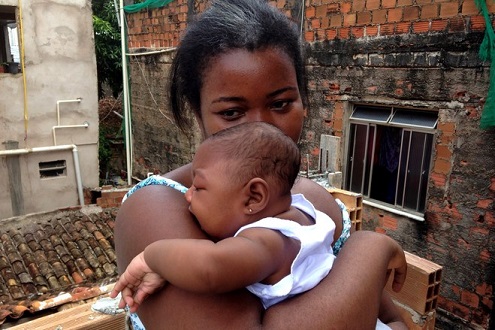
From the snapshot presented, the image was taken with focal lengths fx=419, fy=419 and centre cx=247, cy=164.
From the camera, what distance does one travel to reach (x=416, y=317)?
6.49 feet

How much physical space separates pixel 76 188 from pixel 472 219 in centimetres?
810

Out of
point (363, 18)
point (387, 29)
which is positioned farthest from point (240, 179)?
point (363, 18)

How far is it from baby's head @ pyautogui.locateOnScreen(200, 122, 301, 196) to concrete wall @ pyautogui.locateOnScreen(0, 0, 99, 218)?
872cm

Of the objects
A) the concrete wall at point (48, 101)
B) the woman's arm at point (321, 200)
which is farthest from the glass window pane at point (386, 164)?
the concrete wall at point (48, 101)

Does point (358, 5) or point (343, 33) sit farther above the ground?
point (358, 5)

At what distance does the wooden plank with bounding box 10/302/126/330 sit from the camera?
1344 mm

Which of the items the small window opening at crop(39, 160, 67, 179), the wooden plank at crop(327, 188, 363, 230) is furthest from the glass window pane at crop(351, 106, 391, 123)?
the small window opening at crop(39, 160, 67, 179)

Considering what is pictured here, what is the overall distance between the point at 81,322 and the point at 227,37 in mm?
1023

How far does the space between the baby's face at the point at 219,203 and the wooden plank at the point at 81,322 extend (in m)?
0.55

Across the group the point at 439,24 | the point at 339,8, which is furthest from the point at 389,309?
the point at 339,8

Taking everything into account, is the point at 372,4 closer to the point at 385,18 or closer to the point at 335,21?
the point at 385,18

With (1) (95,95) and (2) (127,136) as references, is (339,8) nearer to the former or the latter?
(1) (95,95)

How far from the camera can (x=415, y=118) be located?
4914 millimetres

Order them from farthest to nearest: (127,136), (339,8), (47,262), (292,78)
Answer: (127,136) → (47,262) → (339,8) → (292,78)
